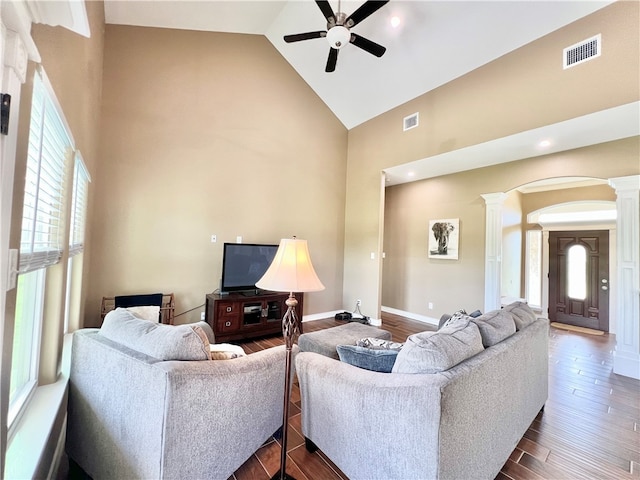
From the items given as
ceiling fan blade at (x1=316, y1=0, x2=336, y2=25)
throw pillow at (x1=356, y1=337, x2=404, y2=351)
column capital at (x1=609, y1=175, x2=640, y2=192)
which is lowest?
throw pillow at (x1=356, y1=337, x2=404, y2=351)

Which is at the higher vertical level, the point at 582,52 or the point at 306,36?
the point at 306,36

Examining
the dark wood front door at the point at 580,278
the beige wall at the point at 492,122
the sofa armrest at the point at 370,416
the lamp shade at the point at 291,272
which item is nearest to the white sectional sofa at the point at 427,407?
the sofa armrest at the point at 370,416

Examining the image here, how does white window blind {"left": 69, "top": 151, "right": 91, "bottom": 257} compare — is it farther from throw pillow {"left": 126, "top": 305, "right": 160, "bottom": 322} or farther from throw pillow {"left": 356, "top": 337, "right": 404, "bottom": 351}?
throw pillow {"left": 356, "top": 337, "right": 404, "bottom": 351}

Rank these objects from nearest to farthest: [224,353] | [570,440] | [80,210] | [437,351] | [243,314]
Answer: [437,351] < [224,353] < [570,440] < [80,210] < [243,314]

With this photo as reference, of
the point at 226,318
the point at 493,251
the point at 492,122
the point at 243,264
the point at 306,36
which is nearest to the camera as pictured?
the point at 306,36

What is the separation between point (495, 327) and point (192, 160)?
388cm

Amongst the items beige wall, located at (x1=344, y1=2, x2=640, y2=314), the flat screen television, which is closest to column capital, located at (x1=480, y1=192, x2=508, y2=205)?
beige wall, located at (x1=344, y1=2, x2=640, y2=314)

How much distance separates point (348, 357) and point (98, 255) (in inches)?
128

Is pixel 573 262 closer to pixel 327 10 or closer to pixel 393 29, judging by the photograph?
pixel 393 29

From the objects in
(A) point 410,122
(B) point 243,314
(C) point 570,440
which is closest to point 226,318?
(B) point 243,314

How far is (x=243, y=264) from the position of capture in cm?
380

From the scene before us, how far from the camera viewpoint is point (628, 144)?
3096 millimetres

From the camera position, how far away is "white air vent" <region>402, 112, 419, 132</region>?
4186 millimetres

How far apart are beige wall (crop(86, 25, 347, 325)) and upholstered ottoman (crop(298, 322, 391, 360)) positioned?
1969 mm
